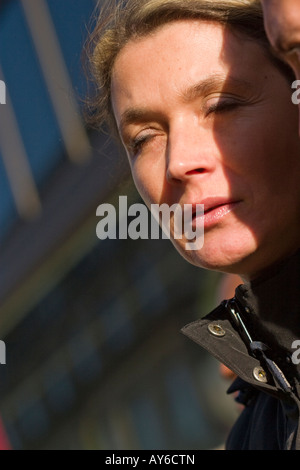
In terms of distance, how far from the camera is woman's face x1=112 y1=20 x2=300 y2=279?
4.69ft

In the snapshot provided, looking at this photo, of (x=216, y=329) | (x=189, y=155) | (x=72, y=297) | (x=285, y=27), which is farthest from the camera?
(x=72, y=297)

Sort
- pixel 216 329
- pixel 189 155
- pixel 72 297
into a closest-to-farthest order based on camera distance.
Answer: pixel 189 155 < pixel 216 329 < pixel 72 297

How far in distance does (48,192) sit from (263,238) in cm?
468

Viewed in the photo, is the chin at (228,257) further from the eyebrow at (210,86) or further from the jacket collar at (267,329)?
the eyebrow at (210,86)

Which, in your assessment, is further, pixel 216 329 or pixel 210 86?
pixel 216 329

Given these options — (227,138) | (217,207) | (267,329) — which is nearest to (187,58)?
(227,138)

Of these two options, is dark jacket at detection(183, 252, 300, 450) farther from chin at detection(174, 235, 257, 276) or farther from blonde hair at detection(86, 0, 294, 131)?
blonde hair at detection(86, 0, 294, 131)

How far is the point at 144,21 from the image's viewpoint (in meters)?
1.59

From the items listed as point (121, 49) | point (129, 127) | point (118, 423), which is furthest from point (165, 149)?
point (118, 423)

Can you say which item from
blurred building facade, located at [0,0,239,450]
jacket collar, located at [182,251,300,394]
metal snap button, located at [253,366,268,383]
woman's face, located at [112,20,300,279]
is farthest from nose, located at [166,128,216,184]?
blurred building facade, located at [0,0,239,450]

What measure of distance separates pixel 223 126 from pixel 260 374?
1.48 feet

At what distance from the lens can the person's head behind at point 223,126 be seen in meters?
1.43

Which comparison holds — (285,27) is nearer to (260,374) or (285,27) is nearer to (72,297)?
(260,374)

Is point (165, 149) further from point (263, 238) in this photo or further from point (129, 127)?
point (263, 238)
